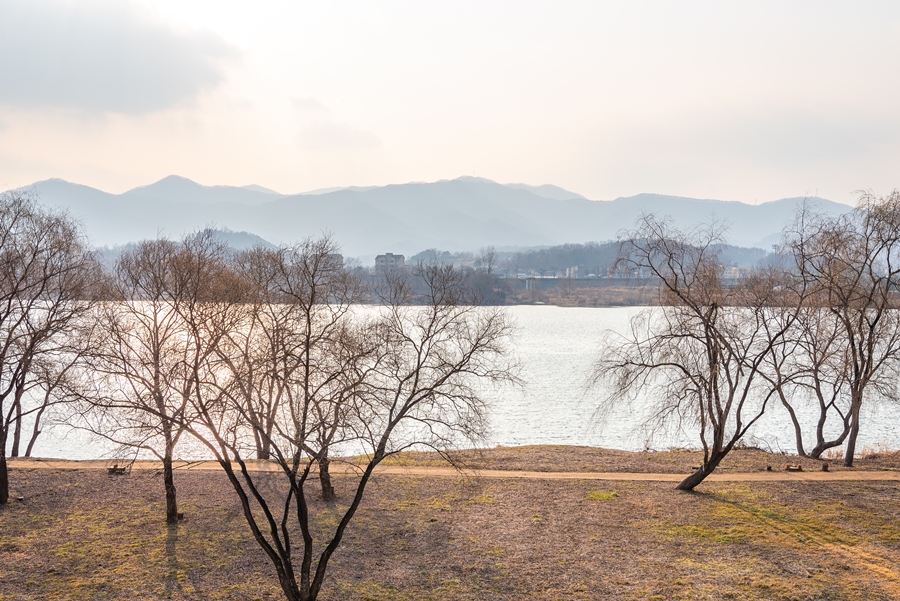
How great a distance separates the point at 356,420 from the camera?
15.9m

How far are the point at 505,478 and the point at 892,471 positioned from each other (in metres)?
13.6

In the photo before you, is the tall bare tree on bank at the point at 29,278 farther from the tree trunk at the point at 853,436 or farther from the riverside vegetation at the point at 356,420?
the tree trunk at the point at 853,436

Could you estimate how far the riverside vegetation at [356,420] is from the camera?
43.3 ft

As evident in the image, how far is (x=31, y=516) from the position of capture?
17.5 metres

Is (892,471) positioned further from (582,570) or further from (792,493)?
(582,570)

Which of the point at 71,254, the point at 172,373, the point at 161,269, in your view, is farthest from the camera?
the point at 71,254

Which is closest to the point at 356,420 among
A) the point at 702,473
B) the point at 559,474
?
the point at 559,474

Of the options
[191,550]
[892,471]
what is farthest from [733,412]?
[191,550]

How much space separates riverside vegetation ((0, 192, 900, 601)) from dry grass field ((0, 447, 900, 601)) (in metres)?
0.08

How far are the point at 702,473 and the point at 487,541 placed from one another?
7412mm

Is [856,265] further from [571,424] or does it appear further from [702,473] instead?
[571,424]

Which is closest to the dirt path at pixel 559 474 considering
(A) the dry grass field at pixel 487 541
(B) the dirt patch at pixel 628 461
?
(B) the dirt patch at pixel 628 461

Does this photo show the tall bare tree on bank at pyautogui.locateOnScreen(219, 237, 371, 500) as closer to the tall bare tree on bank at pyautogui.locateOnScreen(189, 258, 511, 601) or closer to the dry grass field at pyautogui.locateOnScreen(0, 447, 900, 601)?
the tall bare tree on bank at pyautogui.locateOnScreen(189, 258, 511, 601)

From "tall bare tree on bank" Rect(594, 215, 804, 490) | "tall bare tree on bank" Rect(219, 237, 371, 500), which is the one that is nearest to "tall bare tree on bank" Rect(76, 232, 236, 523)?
"tall bare tree on bank" Rect(219, 237, 371, 500)
